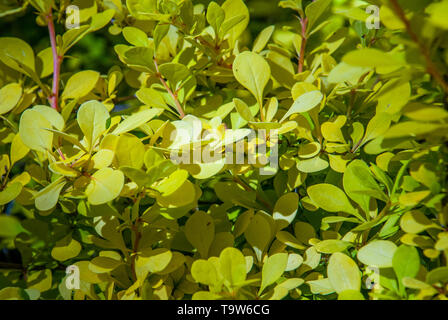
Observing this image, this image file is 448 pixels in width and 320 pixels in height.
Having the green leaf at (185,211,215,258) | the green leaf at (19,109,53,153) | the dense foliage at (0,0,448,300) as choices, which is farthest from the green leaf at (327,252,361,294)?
the green leaf at (19,109,53,153)

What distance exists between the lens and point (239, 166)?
53 centimetres

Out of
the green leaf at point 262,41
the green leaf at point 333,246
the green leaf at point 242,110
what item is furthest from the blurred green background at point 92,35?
the green leaf at point 333,246

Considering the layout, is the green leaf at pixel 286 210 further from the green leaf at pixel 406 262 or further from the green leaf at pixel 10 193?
the green leaf at pixel 10 193

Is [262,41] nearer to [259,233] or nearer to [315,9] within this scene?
[315,9]

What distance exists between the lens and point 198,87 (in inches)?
28.3

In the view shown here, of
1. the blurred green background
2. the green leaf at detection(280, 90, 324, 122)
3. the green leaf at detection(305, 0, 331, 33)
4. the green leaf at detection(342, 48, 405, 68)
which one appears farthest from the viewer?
the blurred green background

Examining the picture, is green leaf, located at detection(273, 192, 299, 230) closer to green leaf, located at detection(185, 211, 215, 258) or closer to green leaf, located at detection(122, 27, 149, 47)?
green leaf, located at detection(185, 211, 215, 258)

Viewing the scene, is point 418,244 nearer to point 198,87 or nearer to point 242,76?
point 242,76

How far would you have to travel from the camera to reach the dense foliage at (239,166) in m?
0.43

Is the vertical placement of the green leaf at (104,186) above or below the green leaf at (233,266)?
above

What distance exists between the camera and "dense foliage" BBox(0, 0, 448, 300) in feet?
1.41

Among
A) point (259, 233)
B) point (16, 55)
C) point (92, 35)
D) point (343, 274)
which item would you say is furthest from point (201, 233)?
point (92, 35)
